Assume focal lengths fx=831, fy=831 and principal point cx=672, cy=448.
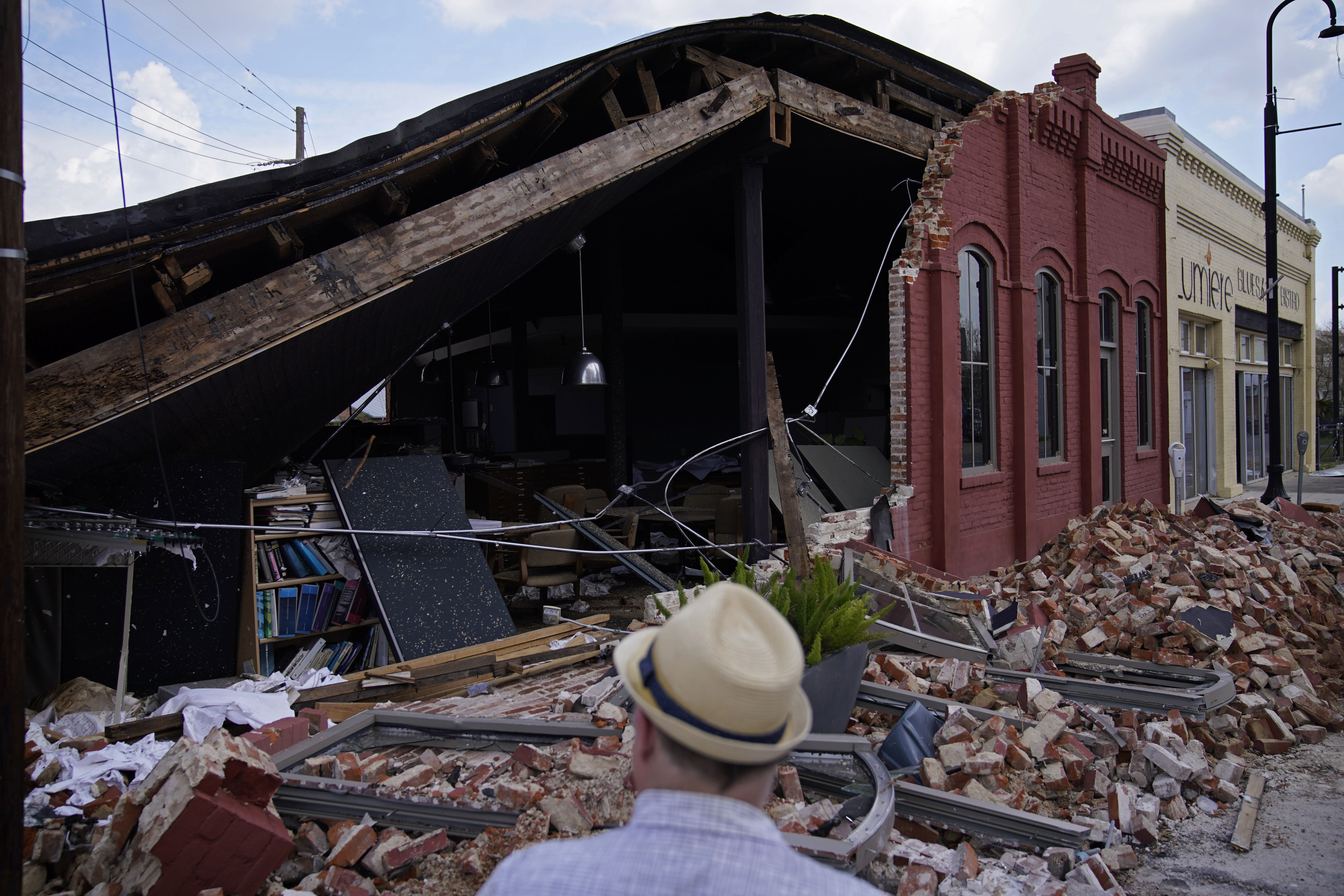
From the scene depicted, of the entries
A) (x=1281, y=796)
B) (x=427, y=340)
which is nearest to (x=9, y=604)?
(x=427, y=340)

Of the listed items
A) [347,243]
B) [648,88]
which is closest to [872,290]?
[648,88]

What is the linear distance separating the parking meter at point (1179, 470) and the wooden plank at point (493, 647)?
890 cm

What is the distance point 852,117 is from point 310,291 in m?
Result: 5.38

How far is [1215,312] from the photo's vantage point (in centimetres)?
1672

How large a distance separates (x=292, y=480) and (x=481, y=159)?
107 inches

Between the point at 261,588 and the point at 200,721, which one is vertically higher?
the point at 261,588

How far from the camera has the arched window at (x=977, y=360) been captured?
9.66 m

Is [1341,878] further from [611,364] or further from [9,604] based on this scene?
[611,364]

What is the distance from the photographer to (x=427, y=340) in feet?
23.5

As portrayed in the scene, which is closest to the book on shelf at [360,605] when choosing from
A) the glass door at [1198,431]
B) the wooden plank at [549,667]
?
the wooden plank at [549,667]

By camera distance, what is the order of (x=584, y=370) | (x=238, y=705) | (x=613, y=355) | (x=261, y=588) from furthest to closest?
(x=613, y=355) < (x=584, y=370) < (x=261, y=588) < (x=238, y=705)

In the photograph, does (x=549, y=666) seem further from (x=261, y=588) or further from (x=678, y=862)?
(x=678, y=862)

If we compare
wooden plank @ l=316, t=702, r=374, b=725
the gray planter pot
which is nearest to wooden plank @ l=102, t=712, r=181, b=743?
wooden plank @ l=316, t=702, r=374, b=725

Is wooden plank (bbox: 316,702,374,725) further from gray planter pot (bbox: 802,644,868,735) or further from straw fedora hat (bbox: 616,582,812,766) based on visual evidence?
straw fedora hat (bbox: 616,582,812,766)
